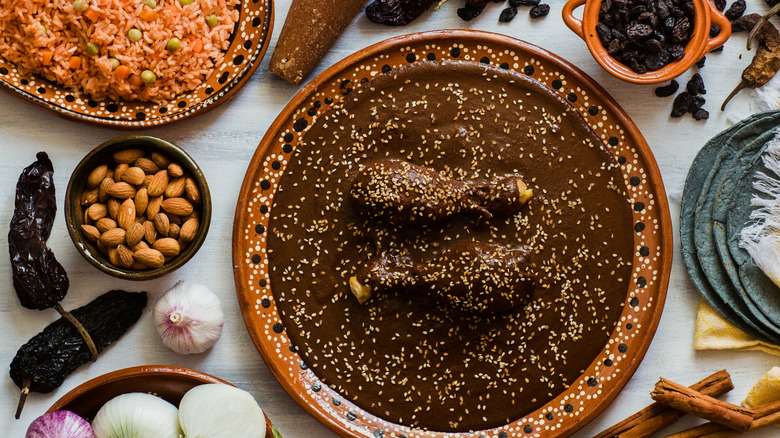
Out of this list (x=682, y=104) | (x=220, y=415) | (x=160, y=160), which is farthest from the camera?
(x=682, y=104)

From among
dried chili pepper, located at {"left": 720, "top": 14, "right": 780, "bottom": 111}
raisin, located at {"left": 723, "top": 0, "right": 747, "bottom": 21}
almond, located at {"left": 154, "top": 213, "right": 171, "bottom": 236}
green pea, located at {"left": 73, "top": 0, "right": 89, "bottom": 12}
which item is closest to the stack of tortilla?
dried chili pepper, located at {"left": 720, "top": 14, "right": 780, "bottom": 111}

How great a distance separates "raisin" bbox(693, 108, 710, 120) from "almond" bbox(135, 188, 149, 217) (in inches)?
77.9

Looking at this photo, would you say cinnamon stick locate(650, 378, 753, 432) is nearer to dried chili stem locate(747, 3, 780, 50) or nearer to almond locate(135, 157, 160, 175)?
dried chili stem locate(747, 3, 780, 50)

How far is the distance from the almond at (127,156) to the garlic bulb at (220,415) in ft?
2.71

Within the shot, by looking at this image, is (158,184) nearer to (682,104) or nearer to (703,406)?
(682,104)

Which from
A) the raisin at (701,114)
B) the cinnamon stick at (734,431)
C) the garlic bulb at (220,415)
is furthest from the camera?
the raisin at (701,114)

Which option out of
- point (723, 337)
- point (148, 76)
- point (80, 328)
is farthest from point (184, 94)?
point (723, 337)

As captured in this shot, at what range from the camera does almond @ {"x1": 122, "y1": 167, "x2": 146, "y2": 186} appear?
6.59 ft

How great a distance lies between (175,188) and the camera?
6.65 ft

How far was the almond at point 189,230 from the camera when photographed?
6.58 feet

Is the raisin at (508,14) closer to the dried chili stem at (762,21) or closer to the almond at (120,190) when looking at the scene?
the dried chili stem at (762,21)

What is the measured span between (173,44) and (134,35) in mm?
129

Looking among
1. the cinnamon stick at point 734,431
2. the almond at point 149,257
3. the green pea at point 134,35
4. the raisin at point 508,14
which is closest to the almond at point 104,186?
the almond at point 149,257

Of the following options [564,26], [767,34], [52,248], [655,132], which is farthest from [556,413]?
[52,248]
